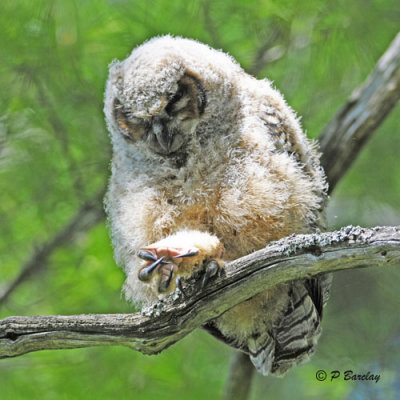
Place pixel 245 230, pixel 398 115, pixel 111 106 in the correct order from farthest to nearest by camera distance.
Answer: pixel 398 115, pixel 111 106, pixel 245 230

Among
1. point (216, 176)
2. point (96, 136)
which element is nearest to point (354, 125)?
point (216, 176)

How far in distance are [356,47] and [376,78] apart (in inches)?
10.6

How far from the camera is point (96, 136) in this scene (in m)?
3.41

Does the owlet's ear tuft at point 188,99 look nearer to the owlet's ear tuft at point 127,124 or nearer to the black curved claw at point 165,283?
the owlet's ear tuft at point 127,124

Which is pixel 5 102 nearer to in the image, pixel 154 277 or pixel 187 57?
pixel 187 57

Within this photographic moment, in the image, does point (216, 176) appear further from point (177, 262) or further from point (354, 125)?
point (354, 125)

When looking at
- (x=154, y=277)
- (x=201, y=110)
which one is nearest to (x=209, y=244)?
(x=154, y=277)

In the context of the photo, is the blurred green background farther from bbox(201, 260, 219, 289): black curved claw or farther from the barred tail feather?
bbox(201, 260, 219, 289): black curved claw

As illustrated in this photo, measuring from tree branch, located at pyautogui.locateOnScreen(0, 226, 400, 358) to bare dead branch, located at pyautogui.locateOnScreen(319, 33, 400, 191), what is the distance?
155 cm

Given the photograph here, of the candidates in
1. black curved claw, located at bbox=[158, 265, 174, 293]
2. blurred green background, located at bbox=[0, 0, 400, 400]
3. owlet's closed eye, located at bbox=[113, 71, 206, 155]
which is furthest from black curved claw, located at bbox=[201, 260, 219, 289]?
blurred green background, located at bbox=[0, 0, 400, 400]

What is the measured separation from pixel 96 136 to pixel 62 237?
61cm

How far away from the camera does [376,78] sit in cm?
334

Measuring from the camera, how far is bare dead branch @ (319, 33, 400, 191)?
10.9 feet

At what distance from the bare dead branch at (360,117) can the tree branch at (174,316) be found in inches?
61.0
